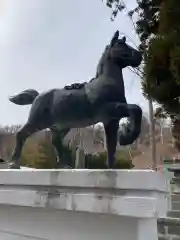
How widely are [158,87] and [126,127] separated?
7.51 ft

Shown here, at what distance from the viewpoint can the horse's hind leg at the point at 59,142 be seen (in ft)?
10.1

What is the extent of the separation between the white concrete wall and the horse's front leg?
0.75 meters

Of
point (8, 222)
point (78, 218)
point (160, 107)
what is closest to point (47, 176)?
point (78, 218)

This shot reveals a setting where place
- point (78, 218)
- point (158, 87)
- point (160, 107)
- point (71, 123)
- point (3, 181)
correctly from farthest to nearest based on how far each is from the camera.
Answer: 1. point (160, 107)
2. point (158, 87)
3. point (71, 123)
4. point (3, 181)
5. point (78, 218)

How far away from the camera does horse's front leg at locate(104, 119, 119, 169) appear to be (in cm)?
266

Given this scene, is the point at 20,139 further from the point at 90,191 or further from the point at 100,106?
the point at 90,191

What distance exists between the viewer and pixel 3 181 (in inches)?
85.9

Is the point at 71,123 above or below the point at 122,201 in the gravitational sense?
above

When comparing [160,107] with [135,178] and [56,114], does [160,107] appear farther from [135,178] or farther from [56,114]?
A: [135,178]

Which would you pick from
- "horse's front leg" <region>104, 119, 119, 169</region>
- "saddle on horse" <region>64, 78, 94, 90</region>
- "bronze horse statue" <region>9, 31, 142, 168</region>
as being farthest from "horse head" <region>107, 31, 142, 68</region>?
"horse's front leg" <region>104, 119, 119, 169</region>

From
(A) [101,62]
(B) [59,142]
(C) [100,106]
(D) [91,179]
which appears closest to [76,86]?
(A) [101,62]

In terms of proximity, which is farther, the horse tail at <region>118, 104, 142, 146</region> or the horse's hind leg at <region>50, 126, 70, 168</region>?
the horse's hind leg at <region>50, 126, 70, 168</region>

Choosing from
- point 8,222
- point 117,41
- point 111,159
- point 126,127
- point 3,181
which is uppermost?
point 117,41

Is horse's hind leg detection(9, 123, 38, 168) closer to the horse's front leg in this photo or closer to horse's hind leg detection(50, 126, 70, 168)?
horse's hind leg detection(50, 126, 70, 168)
